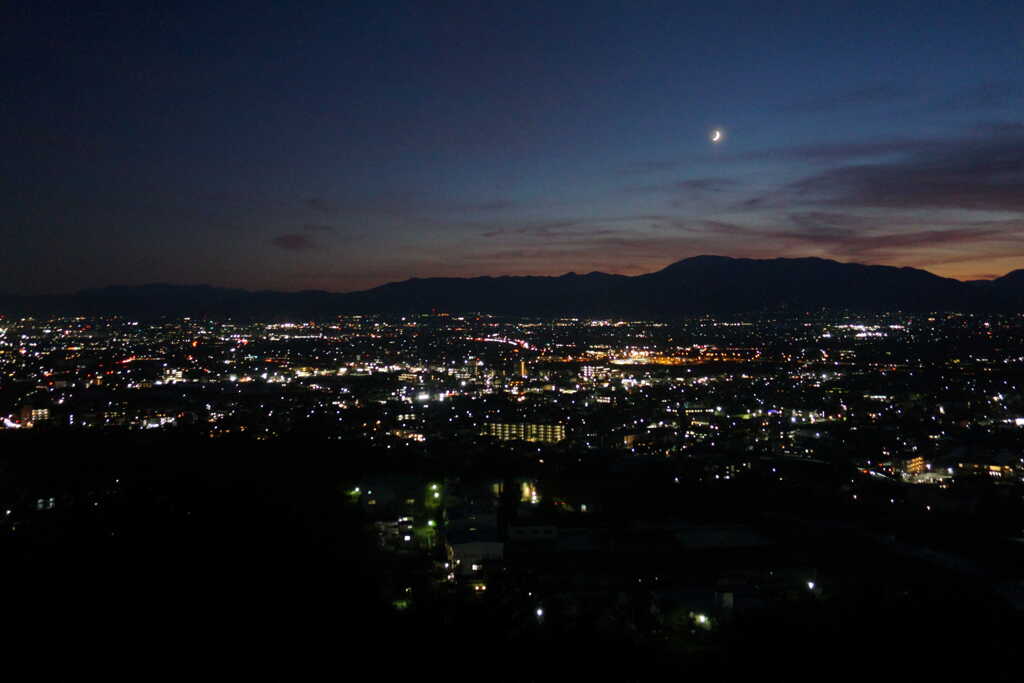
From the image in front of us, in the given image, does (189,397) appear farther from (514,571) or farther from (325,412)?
(514,571)

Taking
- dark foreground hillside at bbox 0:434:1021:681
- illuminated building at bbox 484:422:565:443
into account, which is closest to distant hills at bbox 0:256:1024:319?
illuminated building at bbox 484:422:565:443

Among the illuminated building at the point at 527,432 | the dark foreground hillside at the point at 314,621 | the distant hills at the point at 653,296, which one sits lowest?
the illuminated building at the point at 527,432

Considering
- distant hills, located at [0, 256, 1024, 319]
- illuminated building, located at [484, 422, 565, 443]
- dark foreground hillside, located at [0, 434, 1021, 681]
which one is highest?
distant hills, located at [0, 256, 1024, 319]

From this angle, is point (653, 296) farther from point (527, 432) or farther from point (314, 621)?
point (314, 621)

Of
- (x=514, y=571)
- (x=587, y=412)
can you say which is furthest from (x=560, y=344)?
→ (x=514, y=571)

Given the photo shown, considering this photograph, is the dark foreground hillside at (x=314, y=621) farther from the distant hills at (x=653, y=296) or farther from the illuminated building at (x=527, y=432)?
the distant hills at (x=653, y=296)

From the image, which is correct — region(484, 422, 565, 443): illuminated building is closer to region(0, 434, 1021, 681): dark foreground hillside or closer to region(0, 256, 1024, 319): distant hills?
region(0, 434, 1021, 681): dark foreground hillside

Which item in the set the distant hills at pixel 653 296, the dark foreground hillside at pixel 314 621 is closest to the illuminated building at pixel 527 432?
the dark foreground hillside at pixel 314 621

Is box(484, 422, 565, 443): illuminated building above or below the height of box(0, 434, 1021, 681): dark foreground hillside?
below

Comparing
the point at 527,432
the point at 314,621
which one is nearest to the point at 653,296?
the point at 527,432

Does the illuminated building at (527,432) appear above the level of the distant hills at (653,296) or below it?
below
